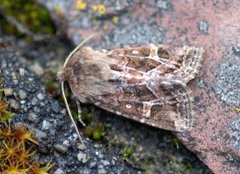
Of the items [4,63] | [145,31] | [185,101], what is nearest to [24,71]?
[4,63]

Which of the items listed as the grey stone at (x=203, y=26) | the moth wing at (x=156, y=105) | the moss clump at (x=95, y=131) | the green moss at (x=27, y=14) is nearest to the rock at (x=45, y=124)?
the moss clump at (x=95, y=131)

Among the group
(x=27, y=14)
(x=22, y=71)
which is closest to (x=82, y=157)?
(x=22, y=71)

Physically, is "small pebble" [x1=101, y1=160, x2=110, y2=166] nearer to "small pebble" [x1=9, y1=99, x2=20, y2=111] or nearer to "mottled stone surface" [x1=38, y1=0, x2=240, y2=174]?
"mottled stone surface" [x1=38, y1=0, x2=240, y2=174]

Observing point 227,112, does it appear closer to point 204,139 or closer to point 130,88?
point 204,139

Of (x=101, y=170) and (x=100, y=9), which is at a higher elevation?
(x=100, y=9)

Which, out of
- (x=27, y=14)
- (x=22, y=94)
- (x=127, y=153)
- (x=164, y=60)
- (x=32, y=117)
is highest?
(x=27, y=14)

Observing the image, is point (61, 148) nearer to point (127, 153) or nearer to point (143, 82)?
point (127, 153)

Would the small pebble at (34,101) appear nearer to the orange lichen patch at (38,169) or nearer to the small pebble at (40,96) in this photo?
the small pebble at (40,96)
